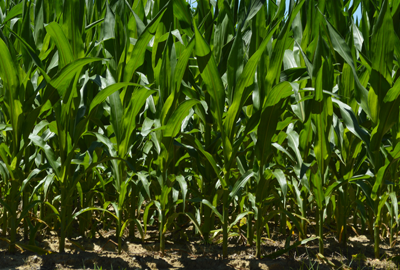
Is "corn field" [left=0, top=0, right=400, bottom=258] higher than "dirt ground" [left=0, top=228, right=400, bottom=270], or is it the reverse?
"corn field" [left=0, top=0, right=400, bottom=258]

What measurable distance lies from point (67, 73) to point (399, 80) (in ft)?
4.24

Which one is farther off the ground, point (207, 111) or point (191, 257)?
point (207, 111)

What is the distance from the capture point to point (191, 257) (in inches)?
69.7

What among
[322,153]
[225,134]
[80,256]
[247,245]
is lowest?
[247,245]

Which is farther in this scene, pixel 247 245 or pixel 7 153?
pixel 247 245

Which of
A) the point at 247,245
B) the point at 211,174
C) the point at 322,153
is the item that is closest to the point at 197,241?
the point at 247,245

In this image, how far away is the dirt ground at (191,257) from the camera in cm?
159

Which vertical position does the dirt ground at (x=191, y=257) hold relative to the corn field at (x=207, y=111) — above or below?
below

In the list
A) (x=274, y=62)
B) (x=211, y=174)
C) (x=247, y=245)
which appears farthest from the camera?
(x=247, y=245)

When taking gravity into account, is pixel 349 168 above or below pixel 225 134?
below

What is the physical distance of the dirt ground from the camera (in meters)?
1.59

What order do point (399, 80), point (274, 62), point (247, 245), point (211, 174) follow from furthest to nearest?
point (247, 245)
point (211, 174)
point (274, 62)
point (399, 80)

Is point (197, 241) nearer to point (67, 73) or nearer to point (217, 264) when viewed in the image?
point (217, 264)

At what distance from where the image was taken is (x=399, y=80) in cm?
142
